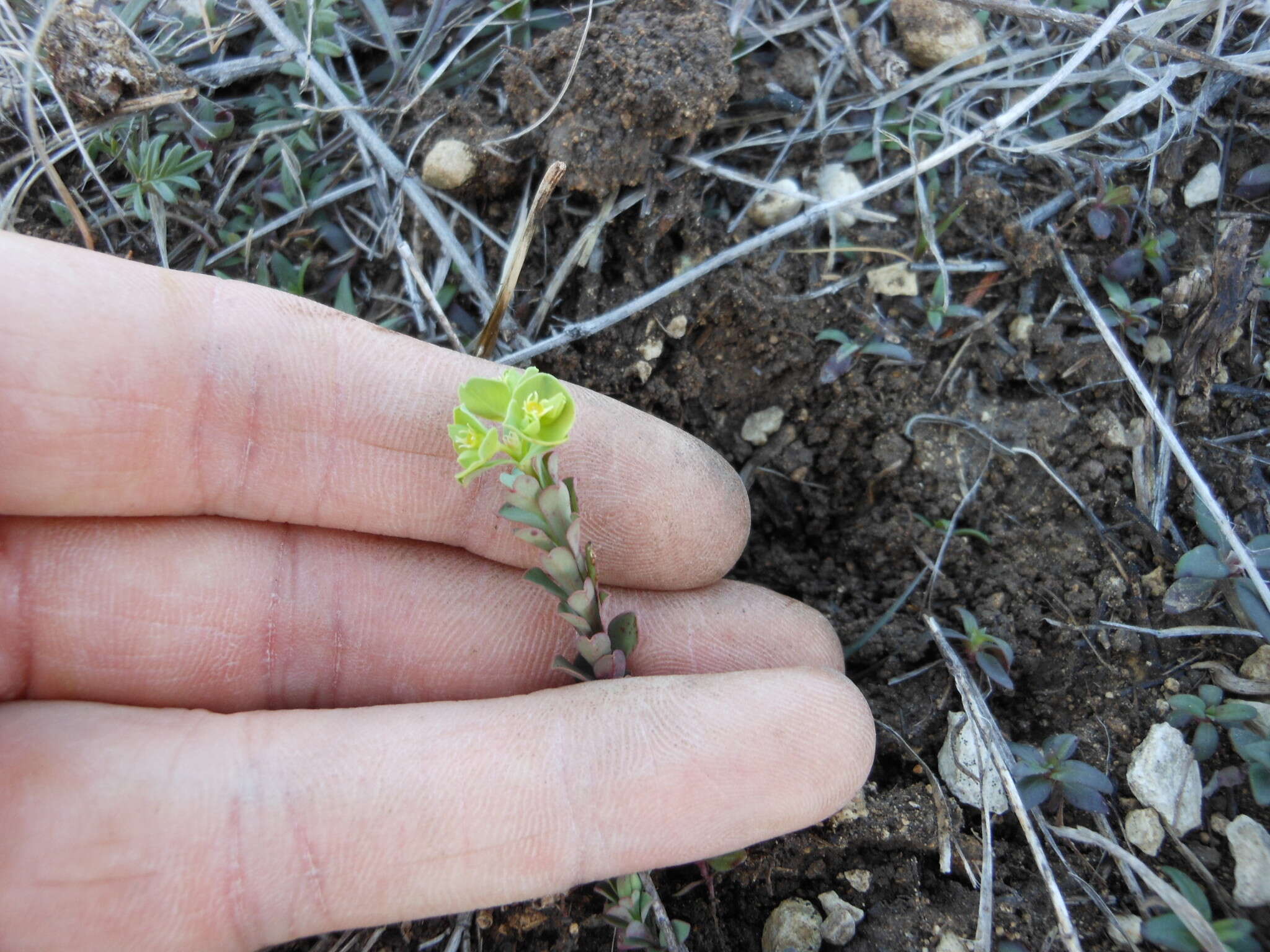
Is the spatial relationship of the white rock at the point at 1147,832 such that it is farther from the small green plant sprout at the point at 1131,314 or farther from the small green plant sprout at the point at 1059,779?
the small green plant sprout at the point at 1131,314

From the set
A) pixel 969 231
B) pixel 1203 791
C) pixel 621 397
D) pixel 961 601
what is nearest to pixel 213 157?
pixel 621 397

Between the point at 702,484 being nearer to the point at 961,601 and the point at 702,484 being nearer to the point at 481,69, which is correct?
the point at 961,601

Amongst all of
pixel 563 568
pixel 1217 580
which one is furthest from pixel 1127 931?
pixel 563 568

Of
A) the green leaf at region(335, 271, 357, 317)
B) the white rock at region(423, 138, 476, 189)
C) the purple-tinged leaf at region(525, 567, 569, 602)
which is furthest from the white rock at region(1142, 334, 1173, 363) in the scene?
the green leaf at region(335, 271, 357, 317)

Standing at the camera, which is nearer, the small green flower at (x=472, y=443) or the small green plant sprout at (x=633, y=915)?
the small green flower at (x=472, y=443)

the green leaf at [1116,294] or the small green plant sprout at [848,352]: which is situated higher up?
the green leaf at [1116,294]

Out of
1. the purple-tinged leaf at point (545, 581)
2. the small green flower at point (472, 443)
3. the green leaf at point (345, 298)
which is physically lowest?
the purple-tinged leaf at point (545, 581)

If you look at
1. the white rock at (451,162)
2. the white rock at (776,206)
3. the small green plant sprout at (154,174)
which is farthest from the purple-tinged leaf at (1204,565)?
the small green plant sprout at (154,174)
